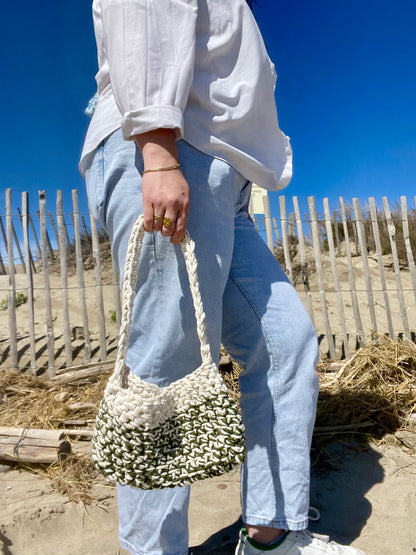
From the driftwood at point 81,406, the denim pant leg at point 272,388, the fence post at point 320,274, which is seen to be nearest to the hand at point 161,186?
the denim pant leg at point 272,388

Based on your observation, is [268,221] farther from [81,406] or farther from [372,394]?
[81,406]

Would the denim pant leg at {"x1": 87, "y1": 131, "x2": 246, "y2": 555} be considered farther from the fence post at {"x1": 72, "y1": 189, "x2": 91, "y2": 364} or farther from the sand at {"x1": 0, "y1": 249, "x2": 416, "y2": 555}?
the fence post at {"x1": 72, "y1": 189, "x2": 91, "y2": 364}

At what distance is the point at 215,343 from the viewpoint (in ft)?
3.73

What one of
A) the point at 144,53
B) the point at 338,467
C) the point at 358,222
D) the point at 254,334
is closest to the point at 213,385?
the point at 254,334

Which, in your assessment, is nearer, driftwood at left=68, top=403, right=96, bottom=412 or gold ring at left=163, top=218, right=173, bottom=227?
gold ring at left=163, top=218, right=173, bottom=227

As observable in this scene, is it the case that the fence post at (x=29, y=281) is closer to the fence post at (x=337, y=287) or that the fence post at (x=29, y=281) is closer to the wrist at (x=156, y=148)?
the fence post at (x=337, y=287)

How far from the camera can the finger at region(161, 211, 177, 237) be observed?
0.99 meters

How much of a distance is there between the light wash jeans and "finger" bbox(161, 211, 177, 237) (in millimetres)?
59

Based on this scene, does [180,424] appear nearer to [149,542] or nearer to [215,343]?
[215,343]

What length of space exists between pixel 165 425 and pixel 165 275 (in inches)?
14.3

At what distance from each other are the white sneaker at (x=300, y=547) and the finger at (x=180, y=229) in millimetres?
906

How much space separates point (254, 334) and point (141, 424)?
0.44 metres

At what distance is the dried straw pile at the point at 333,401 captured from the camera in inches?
79.8

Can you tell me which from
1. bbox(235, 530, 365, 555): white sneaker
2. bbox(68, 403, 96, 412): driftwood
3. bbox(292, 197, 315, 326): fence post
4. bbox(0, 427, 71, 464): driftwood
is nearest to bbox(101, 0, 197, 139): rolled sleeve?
bbox(235, 530, 365, 555): white sneaker
